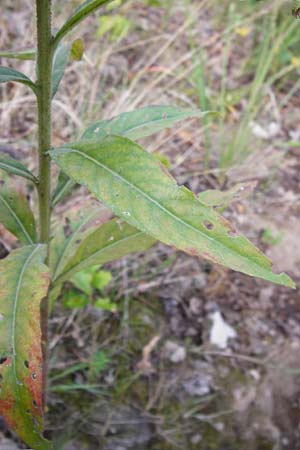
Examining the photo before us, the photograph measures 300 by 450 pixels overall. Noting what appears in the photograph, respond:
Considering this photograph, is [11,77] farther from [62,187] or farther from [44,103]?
[62,187]

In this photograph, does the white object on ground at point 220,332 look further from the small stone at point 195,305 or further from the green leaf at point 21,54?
the green leaf at point 21,54

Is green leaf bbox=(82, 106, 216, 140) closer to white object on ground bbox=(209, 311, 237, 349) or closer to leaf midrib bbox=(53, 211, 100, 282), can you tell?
leaf midrib bbox=(53, 211, 100, 282)

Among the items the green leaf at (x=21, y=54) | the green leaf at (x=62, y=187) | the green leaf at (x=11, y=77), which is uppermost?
the green leaf at (x=21, y=54)

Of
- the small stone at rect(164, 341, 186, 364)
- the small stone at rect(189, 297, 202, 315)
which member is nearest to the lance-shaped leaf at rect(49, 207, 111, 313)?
the small stone at rect(164, 341, 186, 364)

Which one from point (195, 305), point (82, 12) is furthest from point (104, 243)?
point (195, 305)

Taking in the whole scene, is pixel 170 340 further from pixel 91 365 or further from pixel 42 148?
pixel 42 148

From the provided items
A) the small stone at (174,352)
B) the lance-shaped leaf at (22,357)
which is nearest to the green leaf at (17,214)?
the lance-shaped leaf at (22,357)
